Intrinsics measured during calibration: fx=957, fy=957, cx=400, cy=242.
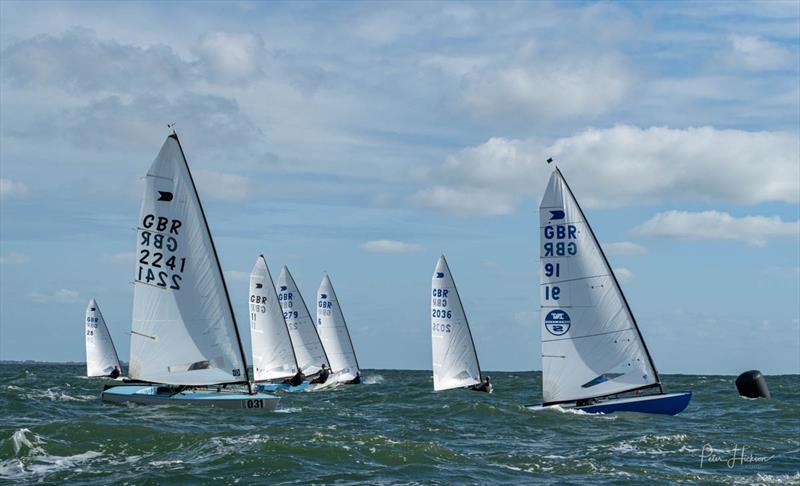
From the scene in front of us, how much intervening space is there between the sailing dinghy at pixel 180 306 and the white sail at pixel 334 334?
34.1 metres

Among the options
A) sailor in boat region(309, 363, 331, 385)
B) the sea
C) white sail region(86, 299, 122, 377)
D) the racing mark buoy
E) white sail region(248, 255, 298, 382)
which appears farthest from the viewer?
white sail region(86, 299, 122, 377)

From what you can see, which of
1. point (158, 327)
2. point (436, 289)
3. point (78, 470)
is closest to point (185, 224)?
point (158, 327)

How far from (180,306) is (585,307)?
1317 centimetres

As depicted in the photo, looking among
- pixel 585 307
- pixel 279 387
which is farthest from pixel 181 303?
pixel 279 387

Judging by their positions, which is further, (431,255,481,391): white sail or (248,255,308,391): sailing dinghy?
(248,255,308,391): sailing dinghy

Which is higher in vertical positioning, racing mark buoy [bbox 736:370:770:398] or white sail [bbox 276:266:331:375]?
white sail [bbox 276:266:331:375]

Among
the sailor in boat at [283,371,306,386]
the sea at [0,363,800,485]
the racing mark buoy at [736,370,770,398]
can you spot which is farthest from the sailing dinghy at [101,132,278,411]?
the racing mark buoy at [736,370,770,398]

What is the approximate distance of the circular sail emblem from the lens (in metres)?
30.7
